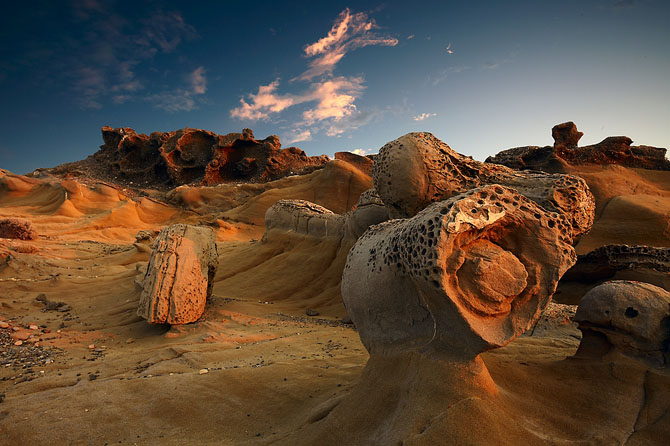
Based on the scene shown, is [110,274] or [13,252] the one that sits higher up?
[13,252]

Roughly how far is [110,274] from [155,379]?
16.7 ft

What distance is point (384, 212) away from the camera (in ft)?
17.8

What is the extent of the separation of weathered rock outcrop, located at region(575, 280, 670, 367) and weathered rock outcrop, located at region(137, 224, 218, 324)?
3.63 metres

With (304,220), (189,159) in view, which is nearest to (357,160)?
(189,159)

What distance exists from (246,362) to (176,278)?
1.59 meters

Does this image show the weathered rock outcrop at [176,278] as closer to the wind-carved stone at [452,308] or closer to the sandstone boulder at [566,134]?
the wind-carved stone at [452,308]

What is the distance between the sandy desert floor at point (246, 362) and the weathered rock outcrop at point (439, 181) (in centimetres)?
119

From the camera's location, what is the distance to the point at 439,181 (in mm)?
3518

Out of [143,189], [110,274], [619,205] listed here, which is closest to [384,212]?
[619,205]

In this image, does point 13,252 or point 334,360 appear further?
point 13,252

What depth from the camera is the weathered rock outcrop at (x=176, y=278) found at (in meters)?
3.89

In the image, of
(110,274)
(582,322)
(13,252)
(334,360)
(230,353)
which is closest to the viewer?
(582,322)

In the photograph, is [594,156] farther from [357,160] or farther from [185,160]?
[185,160]

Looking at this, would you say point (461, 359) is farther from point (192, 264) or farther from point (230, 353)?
point (192, 264)
